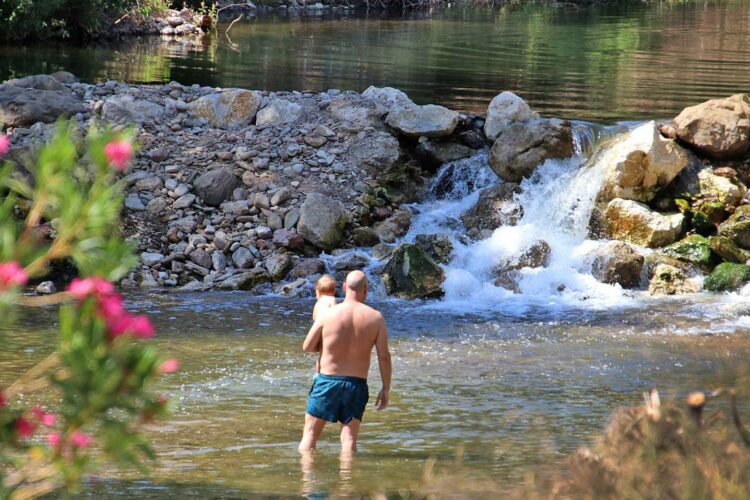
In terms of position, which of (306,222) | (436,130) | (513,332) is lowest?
(513,332)

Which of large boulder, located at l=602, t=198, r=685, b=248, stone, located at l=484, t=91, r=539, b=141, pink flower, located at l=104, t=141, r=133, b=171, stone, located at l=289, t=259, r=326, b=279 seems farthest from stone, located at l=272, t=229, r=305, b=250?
pink flower, located at l=104, t=141, r=133, b=171

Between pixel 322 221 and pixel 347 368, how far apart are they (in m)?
7.25

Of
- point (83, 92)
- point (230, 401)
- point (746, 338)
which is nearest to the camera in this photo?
point (230, 401)

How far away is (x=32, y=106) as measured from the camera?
1670cm

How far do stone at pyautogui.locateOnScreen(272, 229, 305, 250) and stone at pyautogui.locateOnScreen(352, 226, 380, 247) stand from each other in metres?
0.84

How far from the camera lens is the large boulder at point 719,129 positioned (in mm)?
15922

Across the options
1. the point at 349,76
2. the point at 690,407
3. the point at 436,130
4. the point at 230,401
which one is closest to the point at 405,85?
the point at 349,76

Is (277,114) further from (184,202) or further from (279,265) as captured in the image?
(279,265)

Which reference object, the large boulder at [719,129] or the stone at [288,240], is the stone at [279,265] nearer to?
the stone at [288,240]

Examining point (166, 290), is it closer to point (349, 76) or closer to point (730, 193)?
point (730, 193)

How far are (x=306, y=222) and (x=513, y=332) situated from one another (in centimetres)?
398

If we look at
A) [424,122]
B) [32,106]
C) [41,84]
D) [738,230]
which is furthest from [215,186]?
[738,230]

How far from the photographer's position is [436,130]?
17.0m

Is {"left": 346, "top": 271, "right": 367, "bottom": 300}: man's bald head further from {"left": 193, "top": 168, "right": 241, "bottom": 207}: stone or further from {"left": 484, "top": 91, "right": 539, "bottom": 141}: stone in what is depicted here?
{"left": 484, "top": 91, "right": 539, "bottom": 141}: stone
